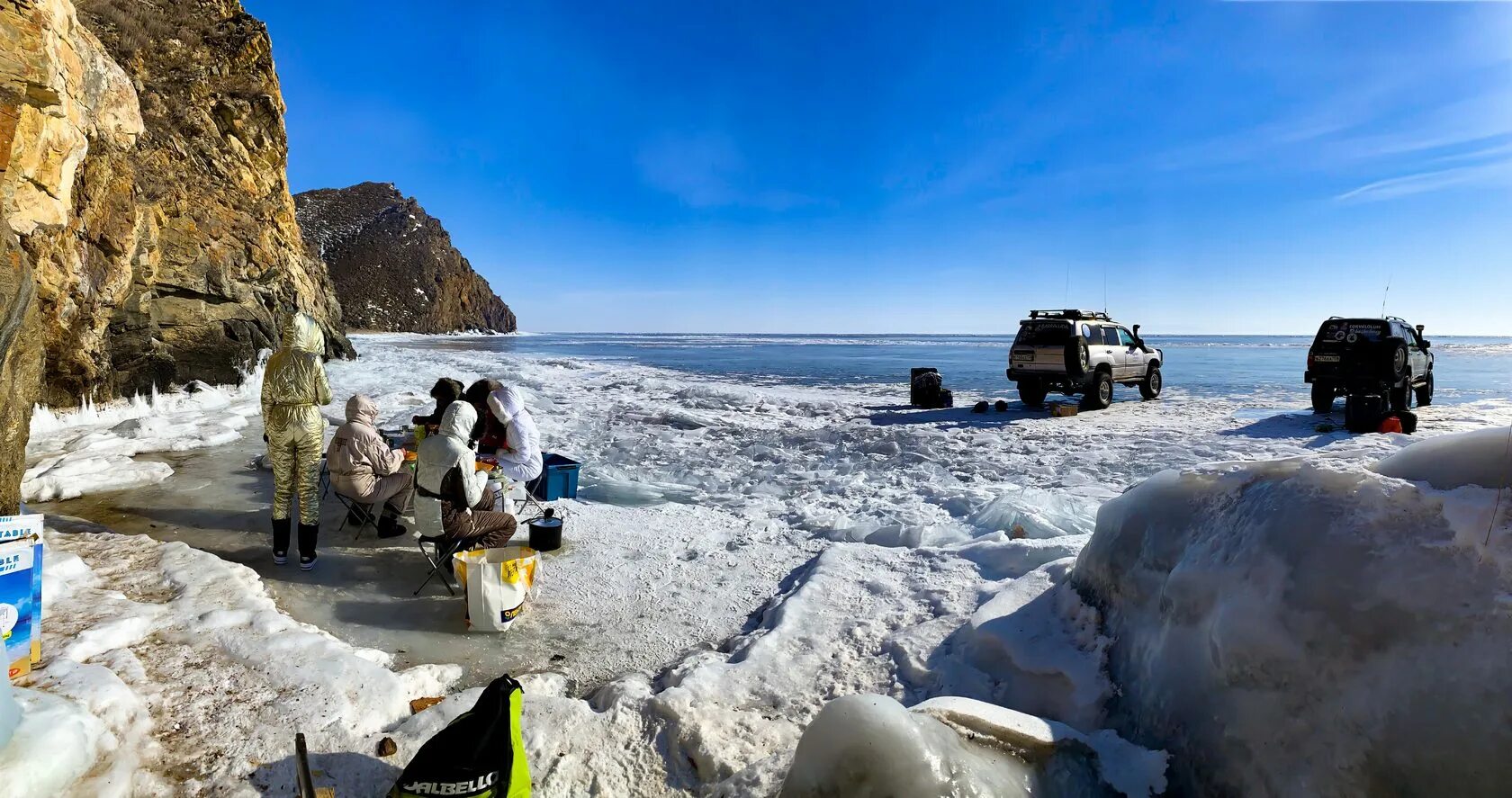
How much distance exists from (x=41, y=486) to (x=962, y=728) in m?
7.99

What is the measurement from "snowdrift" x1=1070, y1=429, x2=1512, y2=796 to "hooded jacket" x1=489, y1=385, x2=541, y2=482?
4.79 metres

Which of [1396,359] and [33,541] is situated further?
[1396,359]

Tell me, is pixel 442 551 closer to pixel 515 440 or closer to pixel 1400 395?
pixel 515 440

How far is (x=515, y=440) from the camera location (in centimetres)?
611

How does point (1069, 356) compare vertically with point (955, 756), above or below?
above

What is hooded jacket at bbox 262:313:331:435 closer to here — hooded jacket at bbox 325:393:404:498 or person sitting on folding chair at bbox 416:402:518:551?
hooded jacket at bbox 325:393:404:498

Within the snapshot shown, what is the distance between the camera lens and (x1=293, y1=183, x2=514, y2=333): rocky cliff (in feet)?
316

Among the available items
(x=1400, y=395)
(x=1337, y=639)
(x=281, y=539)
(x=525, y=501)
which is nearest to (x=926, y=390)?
(x=1400, y=395)

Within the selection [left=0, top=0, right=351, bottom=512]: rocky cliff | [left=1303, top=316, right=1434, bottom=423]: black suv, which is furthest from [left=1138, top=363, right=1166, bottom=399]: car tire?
[left=0, top=0, right=351, bottom=512]: rocky cliff

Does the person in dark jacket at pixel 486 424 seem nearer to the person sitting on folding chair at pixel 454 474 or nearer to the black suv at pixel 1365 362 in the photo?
the person sitting on folding chair at pixel 454 474

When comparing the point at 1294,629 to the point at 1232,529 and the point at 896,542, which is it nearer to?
the point at 1232,529

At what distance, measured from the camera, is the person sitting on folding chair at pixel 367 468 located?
5676mm

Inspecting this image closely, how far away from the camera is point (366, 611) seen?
177 inches

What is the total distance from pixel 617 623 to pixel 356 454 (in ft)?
9.28
